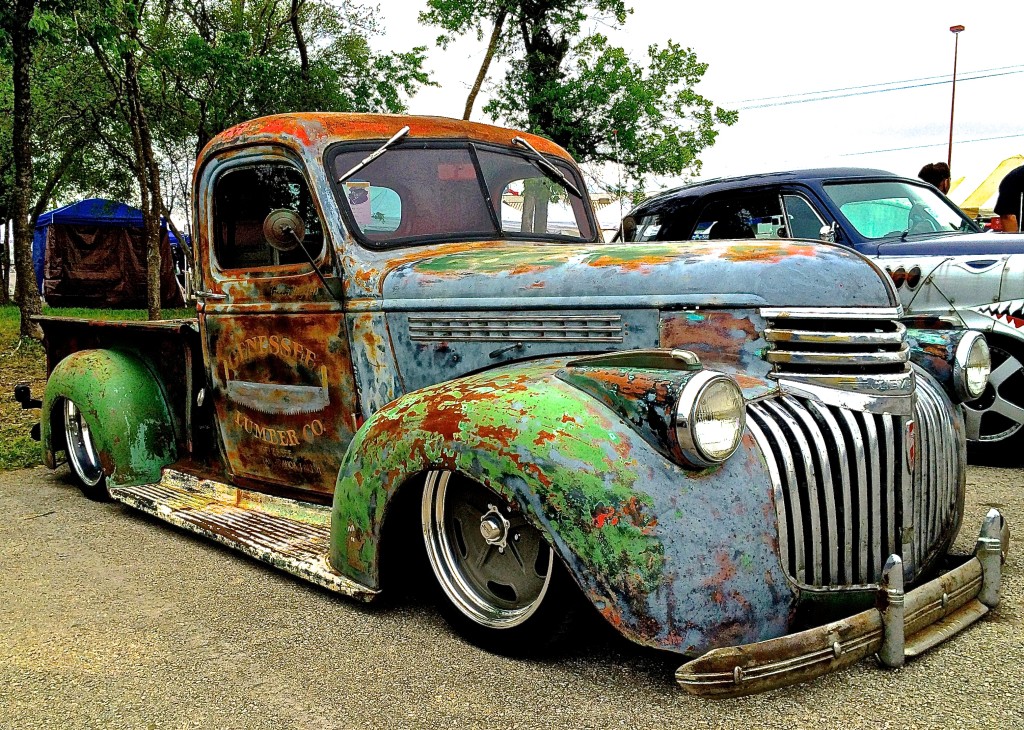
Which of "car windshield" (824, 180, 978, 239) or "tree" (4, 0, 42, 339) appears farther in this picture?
"tree" (4, 0, 42, 339)

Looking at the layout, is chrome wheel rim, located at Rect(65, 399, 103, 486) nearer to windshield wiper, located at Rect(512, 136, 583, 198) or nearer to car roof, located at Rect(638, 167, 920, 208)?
windshield wiper, located at Rect(512, 136, 583, 198)

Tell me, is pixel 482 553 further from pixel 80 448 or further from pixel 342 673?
pixel 80 448

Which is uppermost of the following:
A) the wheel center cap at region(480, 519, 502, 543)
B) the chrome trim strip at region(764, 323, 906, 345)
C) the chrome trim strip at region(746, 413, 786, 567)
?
the chrome trim strip at region(764, 323, 906, 345)

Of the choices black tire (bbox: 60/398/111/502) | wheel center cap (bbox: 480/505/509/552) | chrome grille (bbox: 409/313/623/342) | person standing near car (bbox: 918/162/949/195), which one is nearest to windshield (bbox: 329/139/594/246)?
chrome grille (bbox: 409/313/623/342)

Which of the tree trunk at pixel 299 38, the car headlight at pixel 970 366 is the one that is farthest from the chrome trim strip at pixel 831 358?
the tree trunk at pixel 299 38

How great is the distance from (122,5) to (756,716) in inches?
422

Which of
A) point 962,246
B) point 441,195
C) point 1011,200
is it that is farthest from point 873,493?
point 1011,200

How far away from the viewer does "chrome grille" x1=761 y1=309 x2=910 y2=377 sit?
8.48 feet

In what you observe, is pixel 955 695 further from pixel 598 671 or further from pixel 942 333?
pixel 942 333

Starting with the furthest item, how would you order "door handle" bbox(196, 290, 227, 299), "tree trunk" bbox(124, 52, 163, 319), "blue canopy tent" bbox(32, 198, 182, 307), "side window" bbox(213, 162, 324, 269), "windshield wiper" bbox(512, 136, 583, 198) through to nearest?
"blue canopy tent" bbox(32, 198, 182, 307) → "tree trunk" bbox(124, 52, 163, 319) → "windshield wiper" bbox(512, 136, 583, 198) → "door handle" bbox(196, 290, 227, 299) → "side window" bbox(213, 162, 324, 269)

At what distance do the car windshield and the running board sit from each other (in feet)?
13.9

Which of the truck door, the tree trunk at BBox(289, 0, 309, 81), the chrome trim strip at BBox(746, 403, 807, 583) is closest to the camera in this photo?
the chrome trim strip at BBox(746, 403, 807, 583)

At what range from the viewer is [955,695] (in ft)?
7.67

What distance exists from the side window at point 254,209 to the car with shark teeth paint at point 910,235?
9.22 ft
